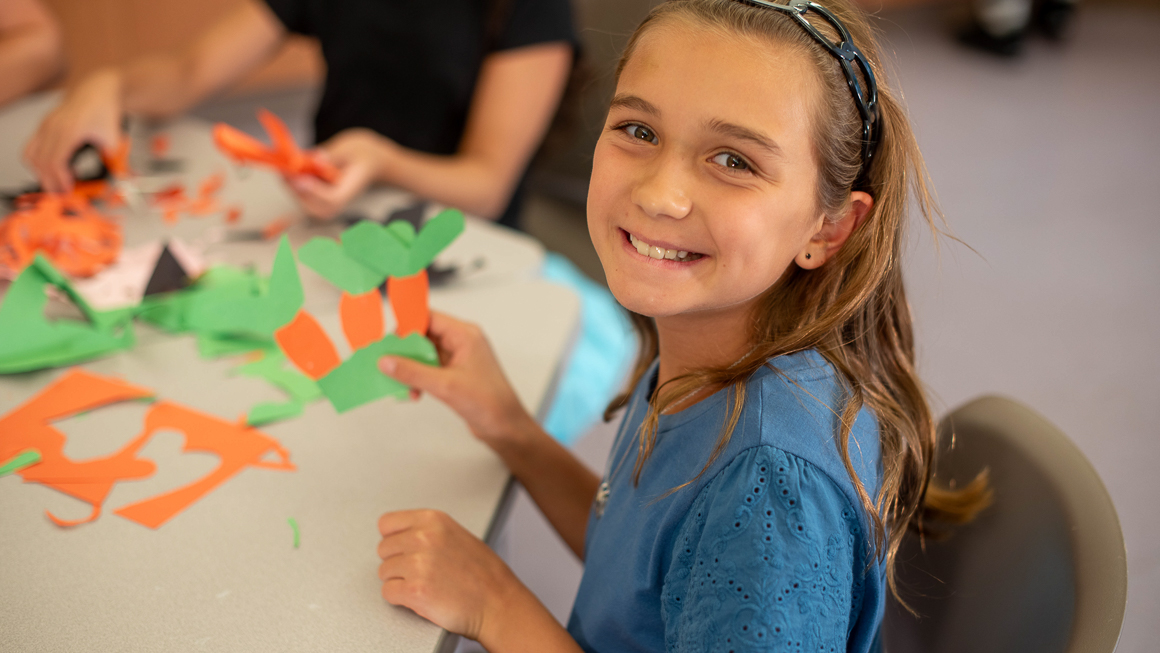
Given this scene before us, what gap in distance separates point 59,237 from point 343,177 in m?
0.35

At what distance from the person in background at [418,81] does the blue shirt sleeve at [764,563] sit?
84 cm

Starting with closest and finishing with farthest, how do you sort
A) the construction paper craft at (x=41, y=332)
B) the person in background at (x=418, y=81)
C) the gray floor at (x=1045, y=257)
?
the construction paper craft at (x=41, y=332), the person in background at (x=418, y=81), the gray floor at (x=1045, y=257)

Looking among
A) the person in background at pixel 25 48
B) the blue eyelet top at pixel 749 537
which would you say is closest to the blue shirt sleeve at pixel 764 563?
the blue eyelet top at pixel 749 537

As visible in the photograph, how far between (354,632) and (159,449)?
0.28 metres

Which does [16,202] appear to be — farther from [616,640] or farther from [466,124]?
[616,640]

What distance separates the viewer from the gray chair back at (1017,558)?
53 cm

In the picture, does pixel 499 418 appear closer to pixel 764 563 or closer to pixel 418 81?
pixel 764 563

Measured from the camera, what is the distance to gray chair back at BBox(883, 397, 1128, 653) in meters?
0.53

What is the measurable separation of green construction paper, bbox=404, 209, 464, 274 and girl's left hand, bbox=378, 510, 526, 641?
0.22 meters

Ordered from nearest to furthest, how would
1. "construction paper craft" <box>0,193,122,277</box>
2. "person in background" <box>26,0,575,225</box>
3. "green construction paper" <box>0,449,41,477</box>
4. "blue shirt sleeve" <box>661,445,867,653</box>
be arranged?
"blue shirt sleeve" <box>661,445,867,653</box>, "green construction paper" <box>0,449,41,477</box>, "construction paper craft" <box>0,193,122,277</box>, "person in background" <box>26,0,575,225</box>

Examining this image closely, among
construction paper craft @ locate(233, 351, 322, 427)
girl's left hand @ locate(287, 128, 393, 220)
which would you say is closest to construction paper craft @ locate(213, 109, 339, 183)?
girl's left hand @ locate(287, 128, 393, 220)

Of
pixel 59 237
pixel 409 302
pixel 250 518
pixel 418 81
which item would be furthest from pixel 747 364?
Result: pixel 418 81

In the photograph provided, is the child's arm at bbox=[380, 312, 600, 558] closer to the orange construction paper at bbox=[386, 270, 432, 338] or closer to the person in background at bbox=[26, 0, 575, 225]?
the orange construction paper at bbox=[386, 270, 432, 338]

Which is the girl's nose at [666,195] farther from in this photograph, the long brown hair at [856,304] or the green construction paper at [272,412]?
the green construction paper at [272,412]
